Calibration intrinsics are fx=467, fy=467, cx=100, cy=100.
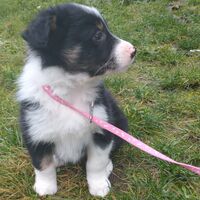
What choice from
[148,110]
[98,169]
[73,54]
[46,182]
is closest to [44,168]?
[46,182]

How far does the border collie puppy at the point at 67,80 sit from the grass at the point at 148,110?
0.36 meters

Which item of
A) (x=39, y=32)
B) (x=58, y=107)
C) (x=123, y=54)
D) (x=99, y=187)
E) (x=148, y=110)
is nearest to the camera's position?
(x=39, y=32)

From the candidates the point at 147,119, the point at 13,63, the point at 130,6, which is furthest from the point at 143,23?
the point at 147,119

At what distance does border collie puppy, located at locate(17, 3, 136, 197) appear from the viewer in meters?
3.22

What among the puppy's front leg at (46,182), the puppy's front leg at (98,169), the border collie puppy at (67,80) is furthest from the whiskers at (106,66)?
the puppy's front leg at (46,182)

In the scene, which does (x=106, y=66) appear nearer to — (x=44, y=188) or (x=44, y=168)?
(x=44, y=168)

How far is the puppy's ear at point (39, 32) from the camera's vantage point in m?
3.06

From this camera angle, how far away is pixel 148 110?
15.3 feet

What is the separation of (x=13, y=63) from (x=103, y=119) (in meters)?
3.28

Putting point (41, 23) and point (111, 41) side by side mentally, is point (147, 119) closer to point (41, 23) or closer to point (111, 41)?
point (111, 41)

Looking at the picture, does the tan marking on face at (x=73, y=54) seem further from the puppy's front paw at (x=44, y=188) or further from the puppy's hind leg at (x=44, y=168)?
the puppy's front paw at (x=44, y=188)

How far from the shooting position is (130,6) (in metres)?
8.66

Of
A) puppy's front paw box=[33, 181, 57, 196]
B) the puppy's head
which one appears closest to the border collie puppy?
the puppy's head

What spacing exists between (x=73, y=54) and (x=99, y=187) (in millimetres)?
1100
